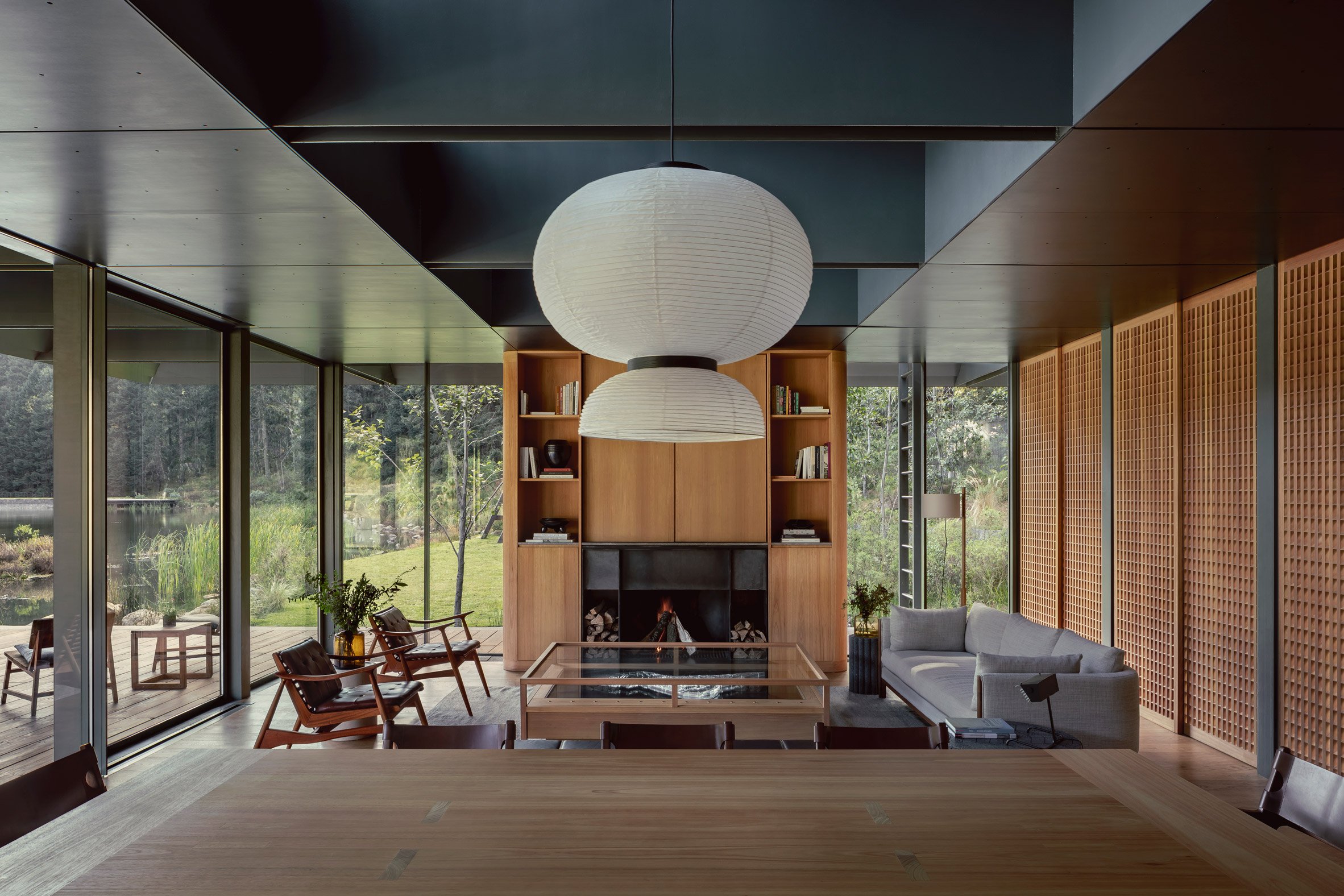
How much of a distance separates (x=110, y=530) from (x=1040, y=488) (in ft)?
23.4

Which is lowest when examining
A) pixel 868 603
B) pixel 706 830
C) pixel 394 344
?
pixel 868 603

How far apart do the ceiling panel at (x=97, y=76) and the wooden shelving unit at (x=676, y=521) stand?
454cm

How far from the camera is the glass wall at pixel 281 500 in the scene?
6461mm

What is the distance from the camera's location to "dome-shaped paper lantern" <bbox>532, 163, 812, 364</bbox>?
4.65 feet

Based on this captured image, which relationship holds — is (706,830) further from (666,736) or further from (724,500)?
(724,500)

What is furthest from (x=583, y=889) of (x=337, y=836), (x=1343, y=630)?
(x=1343, y=630)

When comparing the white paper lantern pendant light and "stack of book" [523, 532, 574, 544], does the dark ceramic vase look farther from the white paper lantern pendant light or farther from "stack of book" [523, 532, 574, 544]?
the white paper lantern pendant light

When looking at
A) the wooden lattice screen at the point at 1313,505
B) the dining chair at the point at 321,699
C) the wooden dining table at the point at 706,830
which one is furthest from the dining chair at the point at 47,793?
the wooden lattice screen at the point at 1313,505

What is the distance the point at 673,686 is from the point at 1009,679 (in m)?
1.81

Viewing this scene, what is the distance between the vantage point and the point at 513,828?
183 cm

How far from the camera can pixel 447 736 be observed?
274 centimetres

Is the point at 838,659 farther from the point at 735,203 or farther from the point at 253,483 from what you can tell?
the point at 735,203

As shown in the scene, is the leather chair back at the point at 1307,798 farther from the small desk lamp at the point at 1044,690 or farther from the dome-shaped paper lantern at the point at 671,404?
the dome-shaped paper lantern at the point at 671,404

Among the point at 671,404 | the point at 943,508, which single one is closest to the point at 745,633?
the point at 943,508
